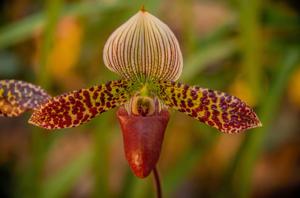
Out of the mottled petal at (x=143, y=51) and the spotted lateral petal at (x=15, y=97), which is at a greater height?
the mottled petal at (x=143, y=51)

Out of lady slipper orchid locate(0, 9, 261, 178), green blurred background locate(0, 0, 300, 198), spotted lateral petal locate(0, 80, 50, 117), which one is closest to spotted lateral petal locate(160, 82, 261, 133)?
lady slipper orchid locate(0, 9, 261, 178)

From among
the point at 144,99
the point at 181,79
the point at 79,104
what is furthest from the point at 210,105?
the point at 181,79

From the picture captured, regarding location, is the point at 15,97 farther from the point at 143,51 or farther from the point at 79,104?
the point at 143,51

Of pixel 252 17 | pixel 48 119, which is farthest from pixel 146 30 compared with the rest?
pixel 252 17

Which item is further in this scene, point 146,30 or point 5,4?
point 5,4

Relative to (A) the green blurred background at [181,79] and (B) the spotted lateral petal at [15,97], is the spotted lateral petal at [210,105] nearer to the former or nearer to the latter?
(B) the spotted lateral petal at [15,97]

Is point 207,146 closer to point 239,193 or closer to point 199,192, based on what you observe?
point 239,193

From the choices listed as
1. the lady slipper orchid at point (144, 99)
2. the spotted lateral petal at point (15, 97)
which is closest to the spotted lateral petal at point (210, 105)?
the lady slipper orchid at point (144, 99)
